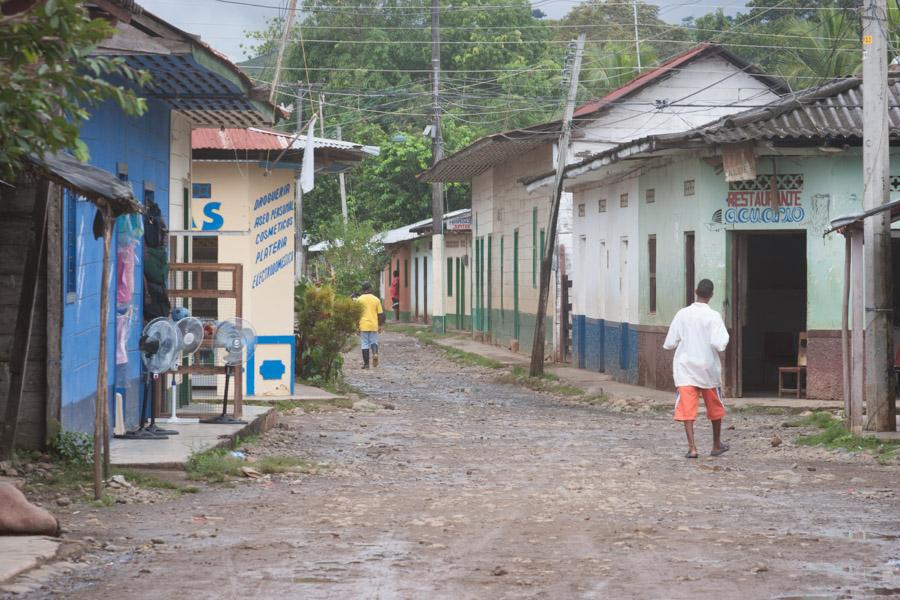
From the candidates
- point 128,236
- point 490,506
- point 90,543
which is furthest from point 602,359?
point 90,543

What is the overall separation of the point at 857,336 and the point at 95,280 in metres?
8.09

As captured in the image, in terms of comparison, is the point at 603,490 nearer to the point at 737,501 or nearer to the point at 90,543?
the point at 737,501

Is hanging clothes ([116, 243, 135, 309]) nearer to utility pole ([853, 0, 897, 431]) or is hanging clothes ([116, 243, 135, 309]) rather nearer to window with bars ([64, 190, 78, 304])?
window with bars ([64, 190, 78, 304])

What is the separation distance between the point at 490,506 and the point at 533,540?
1603mm

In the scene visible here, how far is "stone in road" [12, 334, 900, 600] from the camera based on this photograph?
7.36 metres

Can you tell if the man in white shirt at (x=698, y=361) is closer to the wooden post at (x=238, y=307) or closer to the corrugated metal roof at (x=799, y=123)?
the wooden post at (x=238, y=307)

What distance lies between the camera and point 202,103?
52.4ft

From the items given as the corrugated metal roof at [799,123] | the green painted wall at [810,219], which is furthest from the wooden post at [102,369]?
the green painted wall at [810,219]

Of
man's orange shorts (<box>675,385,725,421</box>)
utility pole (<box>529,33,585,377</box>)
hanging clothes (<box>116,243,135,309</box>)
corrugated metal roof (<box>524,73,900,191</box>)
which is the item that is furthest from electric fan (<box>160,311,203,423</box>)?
utility pole (<box>529,33,585,377</box>)

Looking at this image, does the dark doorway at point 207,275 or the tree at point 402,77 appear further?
the tree at point 402,77

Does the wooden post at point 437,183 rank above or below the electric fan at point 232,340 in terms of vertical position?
above

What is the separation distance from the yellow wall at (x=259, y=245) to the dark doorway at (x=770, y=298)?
8353mm

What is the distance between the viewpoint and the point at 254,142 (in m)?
19.5

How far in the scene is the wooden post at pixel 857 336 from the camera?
14711 mm
